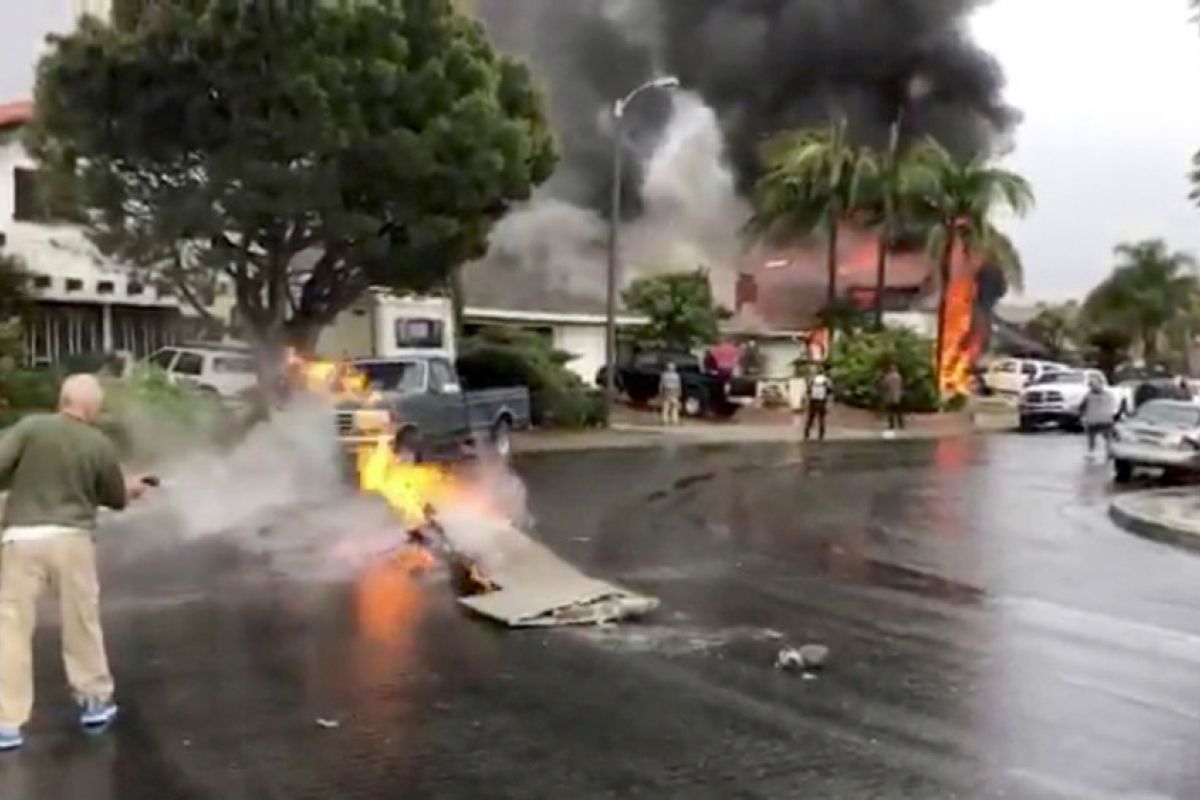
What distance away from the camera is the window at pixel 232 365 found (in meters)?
30.2

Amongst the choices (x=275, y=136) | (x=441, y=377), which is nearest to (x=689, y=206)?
Result: (x=275, y=136)

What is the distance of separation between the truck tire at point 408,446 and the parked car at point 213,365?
22.4 ft

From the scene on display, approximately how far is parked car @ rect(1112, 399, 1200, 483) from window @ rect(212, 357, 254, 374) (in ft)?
50.1

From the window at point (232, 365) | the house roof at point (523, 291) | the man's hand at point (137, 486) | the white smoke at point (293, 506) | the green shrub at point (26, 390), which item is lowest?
the white smoke at point (293, 506)

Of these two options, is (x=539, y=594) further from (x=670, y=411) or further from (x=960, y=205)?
(x=960, y=205)

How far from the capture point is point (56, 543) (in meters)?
7.17

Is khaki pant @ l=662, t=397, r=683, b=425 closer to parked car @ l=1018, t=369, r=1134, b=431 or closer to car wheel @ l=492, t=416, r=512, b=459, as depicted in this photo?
parked car @ l=1018, t=369, r=1134, b=431

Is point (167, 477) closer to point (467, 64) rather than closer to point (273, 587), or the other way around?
point (273, 587)

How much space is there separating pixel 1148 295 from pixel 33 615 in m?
81.1

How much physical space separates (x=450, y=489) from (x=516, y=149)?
11822mm

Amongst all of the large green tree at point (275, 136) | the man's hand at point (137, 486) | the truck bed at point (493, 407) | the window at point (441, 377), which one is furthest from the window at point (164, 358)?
the man's hand at point (137, 486)

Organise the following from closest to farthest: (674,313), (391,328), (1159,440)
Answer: (1159,440) → (391,328) → (674,313)

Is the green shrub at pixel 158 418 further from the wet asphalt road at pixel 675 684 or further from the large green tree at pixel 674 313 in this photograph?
the large green tree at pixel 674 313

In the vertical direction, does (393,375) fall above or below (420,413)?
above
